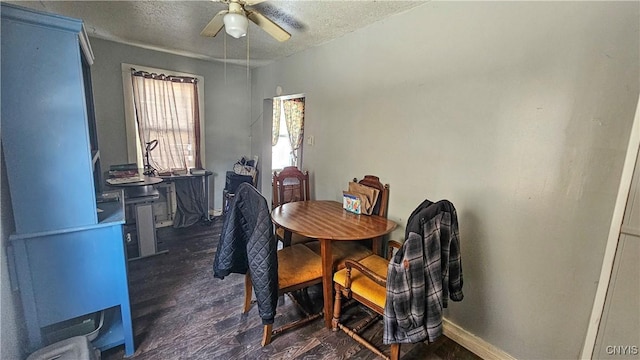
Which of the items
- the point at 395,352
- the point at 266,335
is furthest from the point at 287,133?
the point at 395,352

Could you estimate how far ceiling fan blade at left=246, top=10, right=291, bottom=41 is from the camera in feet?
5.90

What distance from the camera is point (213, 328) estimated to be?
1906 millimetres

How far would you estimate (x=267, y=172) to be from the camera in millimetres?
4281

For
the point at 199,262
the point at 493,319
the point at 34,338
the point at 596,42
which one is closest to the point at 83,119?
the point at 34,338

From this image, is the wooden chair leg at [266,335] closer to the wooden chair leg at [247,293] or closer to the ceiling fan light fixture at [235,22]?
the wooden chair leg at [247,293]

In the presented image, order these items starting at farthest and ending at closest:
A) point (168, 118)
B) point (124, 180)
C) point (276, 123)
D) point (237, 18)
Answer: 1. point (276, 123)
2. point (168, 118)
3. point (124, 180)
4. point (237, 18)

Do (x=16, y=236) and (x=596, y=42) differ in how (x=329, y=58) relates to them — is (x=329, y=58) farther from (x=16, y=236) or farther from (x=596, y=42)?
(x=16, y=236)

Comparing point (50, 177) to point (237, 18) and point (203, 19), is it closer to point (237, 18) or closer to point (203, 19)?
point (237, 18)

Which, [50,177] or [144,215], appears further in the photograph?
[144,215]

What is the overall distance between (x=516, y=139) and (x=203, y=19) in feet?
8.58

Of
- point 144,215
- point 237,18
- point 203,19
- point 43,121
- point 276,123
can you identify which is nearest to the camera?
point 43,121

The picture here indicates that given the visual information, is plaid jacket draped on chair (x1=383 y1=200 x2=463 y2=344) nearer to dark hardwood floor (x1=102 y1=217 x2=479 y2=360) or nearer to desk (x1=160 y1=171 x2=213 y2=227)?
dark hardwood floor (x1=102 y1=217 x2=479 y2=360)

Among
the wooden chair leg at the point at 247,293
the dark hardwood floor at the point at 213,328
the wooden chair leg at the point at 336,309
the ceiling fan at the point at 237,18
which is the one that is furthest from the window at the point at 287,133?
the wooden chair leg at the point at 336,309

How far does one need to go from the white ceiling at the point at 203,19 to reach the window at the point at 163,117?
44 centimetres
